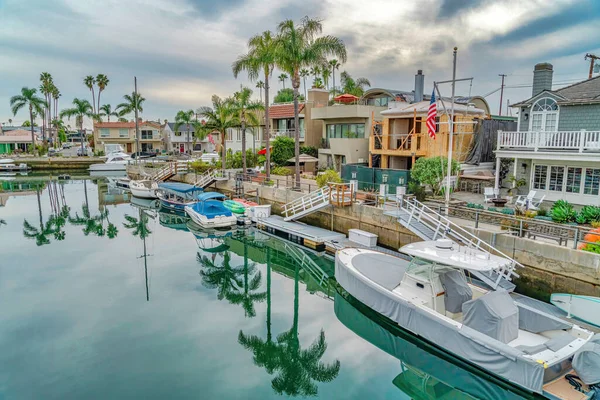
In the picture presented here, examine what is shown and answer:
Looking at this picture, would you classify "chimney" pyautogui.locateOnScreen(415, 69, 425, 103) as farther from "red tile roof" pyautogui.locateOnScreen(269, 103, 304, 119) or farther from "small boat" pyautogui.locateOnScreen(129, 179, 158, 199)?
"small boat" pyautogui.locateOnScreen(129, 179, 158, 199)

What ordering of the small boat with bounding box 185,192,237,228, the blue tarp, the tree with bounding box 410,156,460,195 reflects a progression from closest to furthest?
the tree with bounding box 410,156,460,195
the small boat with bounding box 185,192,237,228
the blue tarp

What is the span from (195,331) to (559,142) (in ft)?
64.2

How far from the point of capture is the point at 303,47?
27672mm

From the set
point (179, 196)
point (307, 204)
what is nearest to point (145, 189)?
point (179, 196)

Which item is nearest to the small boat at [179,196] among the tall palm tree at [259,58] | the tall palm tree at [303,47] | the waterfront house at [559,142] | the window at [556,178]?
the tall palm tree at [259,58]

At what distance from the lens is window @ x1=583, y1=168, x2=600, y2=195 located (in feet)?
66.5

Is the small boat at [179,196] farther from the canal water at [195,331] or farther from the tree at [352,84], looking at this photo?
the tree at [352,84]

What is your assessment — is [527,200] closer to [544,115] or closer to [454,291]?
[544,115]

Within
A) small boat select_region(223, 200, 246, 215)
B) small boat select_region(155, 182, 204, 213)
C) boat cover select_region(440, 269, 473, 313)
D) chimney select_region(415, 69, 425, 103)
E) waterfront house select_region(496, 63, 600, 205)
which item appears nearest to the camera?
boat cover select_region(440, 269, 473, 313)

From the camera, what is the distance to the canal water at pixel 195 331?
37.4ft

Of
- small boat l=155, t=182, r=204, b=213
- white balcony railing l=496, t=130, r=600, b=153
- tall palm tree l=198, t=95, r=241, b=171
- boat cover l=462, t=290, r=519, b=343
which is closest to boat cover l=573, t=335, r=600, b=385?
boat cover l=462, t=290, r=519, b=343

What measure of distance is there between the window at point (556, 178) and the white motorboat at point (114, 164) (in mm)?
59261

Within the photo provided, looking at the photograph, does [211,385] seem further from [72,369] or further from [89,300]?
[89,300]

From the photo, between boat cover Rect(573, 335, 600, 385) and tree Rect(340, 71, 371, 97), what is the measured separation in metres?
63.3
